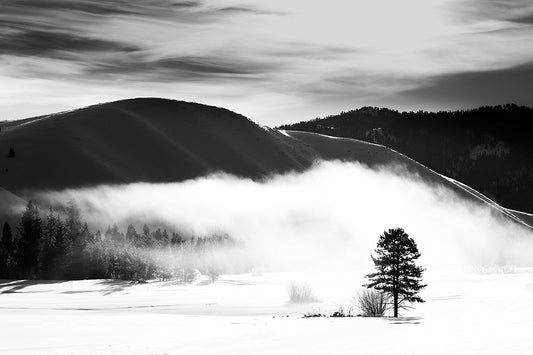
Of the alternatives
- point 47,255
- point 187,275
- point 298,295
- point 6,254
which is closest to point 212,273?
point 187,275

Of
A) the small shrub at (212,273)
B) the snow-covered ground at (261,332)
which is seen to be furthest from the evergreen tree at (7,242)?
the snow-covered ground at (261,332)

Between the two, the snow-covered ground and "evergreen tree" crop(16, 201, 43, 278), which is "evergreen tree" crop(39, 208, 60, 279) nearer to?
"evergreen tree" crop(16, 201, 43, 278)

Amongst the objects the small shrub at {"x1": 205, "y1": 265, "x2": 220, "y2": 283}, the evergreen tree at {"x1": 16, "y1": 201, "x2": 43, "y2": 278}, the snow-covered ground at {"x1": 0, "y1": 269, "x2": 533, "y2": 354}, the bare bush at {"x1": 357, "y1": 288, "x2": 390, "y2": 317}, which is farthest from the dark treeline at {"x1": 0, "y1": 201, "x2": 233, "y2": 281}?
the bare bush at {"x1": 357, "y1": 288, "x2": 390, "y2": 317}

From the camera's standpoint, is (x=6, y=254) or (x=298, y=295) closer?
(x=298, y=295)

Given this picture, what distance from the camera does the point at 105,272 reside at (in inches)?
4956

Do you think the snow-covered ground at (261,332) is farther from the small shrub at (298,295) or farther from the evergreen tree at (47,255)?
the evergreen tree at (47,255)

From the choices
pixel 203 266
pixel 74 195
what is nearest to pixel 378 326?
pixel 203 266

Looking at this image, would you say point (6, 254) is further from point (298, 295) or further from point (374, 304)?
point (374, 304)

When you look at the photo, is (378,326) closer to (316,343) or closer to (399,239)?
(316,343)

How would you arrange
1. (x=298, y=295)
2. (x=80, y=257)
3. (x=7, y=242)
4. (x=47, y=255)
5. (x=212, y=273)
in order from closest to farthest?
(x=298, y=295) < (x=80, y=257) < (x=47, y=255) < (x=7, y=242) < (x=212, y=273)

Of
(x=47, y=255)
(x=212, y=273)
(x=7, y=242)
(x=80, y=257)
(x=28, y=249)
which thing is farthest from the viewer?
(x=212, y=273)

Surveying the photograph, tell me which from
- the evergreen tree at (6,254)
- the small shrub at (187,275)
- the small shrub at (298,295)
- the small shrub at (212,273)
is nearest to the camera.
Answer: the small shrub at (298,295)

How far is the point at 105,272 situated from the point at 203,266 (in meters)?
23.0

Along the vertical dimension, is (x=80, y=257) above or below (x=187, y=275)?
above
